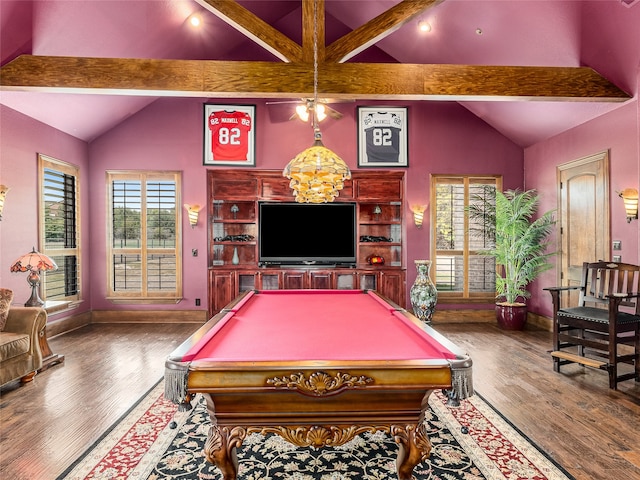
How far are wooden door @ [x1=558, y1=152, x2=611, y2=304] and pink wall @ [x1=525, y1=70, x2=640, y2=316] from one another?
0.31 ft

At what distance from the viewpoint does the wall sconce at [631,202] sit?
395 cm

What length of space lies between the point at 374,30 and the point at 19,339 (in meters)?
4.38

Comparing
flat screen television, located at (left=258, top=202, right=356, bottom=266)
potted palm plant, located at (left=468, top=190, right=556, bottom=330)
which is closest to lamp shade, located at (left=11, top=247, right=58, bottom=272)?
flat screen television, located at (left=258, top=202, right=356, bottom=266)

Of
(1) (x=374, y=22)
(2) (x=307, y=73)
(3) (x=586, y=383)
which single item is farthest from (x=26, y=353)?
(3) (x=586, y=383)

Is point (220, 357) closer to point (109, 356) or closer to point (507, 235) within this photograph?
point (109, 356)

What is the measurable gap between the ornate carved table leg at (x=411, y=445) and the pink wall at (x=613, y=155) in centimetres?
367

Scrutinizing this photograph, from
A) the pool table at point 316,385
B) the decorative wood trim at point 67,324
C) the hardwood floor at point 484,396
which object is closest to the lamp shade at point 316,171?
the pool table at point 316,385

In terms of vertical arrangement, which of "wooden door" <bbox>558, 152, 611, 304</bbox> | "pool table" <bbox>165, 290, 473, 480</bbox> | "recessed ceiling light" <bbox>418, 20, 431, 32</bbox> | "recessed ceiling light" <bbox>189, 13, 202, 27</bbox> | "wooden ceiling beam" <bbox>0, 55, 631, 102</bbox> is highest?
"recessed ceiling light" <bbox>189, 13, 202, 27</bbox>

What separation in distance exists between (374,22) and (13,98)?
4.07 meters

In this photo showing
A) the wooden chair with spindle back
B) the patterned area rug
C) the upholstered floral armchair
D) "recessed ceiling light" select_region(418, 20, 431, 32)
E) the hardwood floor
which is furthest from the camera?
"recessed ceiling light" select_region(418, 20, 431, 32)

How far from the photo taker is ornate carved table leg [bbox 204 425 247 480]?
172 centimetres

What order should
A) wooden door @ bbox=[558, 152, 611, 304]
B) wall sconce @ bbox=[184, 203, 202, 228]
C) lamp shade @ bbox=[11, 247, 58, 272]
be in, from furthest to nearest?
wall sconce @ bbox=[184, 203, 202, 228]
wooden door @ bbox=[558, 152, 611, 304]
lamp shade @ bbox=[11, 247, 58, 272]

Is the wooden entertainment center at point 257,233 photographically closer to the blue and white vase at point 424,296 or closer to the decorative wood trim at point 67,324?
the blue and white vase at point 424,296

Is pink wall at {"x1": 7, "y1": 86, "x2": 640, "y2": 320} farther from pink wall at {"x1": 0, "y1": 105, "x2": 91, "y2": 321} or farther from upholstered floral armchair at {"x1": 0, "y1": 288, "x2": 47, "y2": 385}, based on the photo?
upholstered floral armchair at {"x1": 0, "y1": 288, "x2": 47, "y2": 385}
